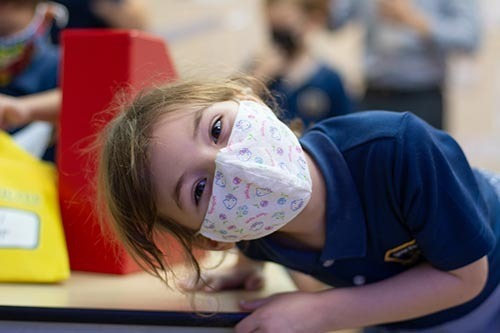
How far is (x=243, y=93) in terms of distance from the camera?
35.0 inches

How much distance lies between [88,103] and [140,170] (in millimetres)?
320

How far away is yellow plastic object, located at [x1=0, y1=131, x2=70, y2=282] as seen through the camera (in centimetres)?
97

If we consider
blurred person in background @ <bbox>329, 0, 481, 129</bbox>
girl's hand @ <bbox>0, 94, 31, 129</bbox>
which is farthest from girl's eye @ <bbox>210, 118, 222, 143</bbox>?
blurred person in background @ <bbox>329, 0, 481, 129</bbox>

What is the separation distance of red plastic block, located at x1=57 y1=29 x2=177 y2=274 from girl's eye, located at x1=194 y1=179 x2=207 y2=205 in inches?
11.7

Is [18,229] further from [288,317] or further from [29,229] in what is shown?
[288,317]

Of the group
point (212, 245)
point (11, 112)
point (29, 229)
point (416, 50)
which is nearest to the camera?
point (212, 245)

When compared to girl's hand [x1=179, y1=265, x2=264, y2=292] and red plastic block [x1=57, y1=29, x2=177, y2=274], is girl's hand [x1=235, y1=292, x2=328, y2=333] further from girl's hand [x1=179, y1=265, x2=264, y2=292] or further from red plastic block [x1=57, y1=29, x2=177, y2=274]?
red plastic block [x1=57, y1=29, x2=177, y2=274]

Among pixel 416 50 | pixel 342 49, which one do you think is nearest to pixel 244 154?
pixel 416 50

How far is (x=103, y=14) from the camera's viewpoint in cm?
182

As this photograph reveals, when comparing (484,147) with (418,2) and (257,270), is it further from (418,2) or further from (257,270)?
(257,270)

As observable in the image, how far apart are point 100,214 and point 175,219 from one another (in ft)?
0.50

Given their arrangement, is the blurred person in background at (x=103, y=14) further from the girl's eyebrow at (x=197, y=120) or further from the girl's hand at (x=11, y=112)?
the girl's eyebrow at (x=197, y=120)

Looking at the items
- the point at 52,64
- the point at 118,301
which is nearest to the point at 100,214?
the point at 118,301

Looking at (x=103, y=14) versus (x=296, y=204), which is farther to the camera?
(x=103, y=14)
